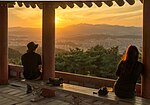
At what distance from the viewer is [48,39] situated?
5.96m

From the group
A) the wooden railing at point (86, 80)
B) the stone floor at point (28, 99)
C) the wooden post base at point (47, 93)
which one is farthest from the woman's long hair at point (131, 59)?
the wooden post base at point (47, 93)

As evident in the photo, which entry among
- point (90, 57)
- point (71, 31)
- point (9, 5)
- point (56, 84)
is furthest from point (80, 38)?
point (56, 84)

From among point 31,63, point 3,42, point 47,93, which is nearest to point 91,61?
point 47,93

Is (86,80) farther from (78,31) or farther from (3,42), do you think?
(78,31)

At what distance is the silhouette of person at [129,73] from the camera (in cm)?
392

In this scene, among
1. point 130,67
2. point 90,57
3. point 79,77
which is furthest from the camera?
point 90,57

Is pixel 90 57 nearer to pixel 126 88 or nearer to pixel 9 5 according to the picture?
pixel 9 5

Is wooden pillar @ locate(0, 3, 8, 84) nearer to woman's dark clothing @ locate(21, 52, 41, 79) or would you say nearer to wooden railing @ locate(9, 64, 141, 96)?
wooden railing @ locate(9, 64, 141, 96)

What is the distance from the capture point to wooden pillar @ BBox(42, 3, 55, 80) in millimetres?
5934

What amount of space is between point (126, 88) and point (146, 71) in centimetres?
43

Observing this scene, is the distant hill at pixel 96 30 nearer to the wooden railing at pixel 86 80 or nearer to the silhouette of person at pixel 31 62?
the wooden railing at pixel 86 80

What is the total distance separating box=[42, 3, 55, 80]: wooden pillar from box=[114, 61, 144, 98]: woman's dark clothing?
2359 millimetres

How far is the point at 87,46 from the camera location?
9164 millimetres

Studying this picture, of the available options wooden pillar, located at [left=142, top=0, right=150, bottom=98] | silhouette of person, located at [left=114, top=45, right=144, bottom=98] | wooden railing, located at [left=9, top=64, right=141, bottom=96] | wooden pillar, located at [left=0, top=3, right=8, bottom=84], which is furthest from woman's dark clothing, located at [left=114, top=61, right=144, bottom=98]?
wooden pillar, located at [left=0, top=3, right=8, bottom=84]
